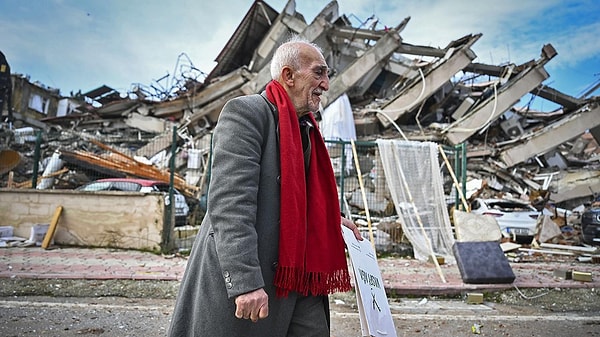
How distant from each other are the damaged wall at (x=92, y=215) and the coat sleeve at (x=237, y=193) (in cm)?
695

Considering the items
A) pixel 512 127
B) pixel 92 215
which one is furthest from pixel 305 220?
pixel 512 127

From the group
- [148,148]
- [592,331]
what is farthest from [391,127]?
[592,331]

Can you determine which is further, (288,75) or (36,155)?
(36,155)

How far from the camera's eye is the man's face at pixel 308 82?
1974mm

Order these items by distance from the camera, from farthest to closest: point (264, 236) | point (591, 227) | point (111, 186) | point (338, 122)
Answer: point (338, 122) < point (591, 227) < point (111, 186) < point (264, 236)

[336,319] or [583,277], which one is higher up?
[583,277]

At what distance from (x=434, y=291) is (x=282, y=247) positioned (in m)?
4.91

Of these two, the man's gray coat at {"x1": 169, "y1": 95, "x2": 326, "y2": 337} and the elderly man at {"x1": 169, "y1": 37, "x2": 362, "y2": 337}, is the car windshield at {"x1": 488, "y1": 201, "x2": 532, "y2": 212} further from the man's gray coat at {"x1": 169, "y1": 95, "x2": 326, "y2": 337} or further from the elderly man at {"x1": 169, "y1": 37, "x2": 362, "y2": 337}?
the man's gray coat at {"x1": 169, "y1": 95, "x2": 326, "y2": 337}

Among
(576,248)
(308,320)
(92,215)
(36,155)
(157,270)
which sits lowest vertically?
(157,270)

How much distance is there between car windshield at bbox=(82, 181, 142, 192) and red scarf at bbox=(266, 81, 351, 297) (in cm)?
845

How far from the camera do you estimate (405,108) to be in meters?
17.8

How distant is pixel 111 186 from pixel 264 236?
8.74 meters

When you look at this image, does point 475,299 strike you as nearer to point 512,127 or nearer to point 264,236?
point 264,236

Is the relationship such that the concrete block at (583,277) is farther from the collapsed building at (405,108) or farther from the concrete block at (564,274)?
the collapsed building at (405,108)
